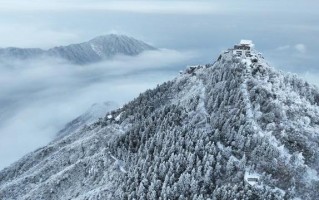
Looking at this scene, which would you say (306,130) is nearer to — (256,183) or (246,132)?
(246,132)

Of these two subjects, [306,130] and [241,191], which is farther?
[306,130]

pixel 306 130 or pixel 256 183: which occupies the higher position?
pixel 306 130

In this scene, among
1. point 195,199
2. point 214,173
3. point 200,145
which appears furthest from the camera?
point 200,145

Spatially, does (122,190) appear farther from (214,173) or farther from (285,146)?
(285,146)

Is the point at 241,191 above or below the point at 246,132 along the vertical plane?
below

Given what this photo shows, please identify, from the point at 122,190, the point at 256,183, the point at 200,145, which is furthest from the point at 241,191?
the point at 122,190

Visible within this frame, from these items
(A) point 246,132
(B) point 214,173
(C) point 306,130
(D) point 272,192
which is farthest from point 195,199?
(C) point 306,130

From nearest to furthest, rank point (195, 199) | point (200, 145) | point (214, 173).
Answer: point (195, 199), point (214, 173), point (200, 145)

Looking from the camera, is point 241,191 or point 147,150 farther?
point 147,150
